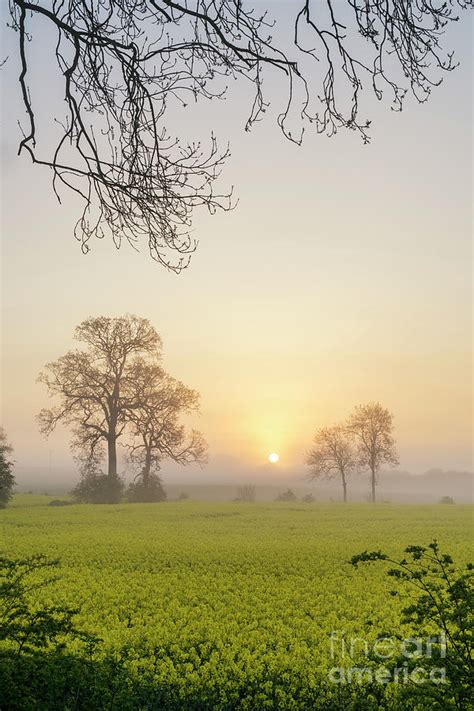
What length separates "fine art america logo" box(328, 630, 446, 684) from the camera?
18.0ft

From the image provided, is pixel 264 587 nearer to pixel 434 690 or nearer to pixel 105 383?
pixel 434 690

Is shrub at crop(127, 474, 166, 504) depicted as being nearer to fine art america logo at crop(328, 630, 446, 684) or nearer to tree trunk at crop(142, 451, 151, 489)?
tree trunk at crop(142, 451, 151, 489)

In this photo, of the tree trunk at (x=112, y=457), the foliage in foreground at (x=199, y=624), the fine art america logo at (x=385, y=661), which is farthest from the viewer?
the tree trunk at (x=112, y=457)

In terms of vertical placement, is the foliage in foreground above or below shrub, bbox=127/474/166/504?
above

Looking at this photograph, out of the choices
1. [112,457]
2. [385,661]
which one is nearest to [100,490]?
[112,457]

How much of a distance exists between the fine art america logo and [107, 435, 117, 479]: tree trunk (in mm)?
33455

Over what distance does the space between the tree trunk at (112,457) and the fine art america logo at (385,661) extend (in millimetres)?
33455

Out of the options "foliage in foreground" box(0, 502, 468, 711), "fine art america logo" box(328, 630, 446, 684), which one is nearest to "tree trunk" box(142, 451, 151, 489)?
"foliage in foreground" box(0, 502, 468, 711)

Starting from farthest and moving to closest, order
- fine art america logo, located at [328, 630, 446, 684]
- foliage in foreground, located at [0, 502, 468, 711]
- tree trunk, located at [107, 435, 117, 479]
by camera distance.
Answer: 1. tree trunk, located at [107, 435, 117, 479]
2. foliage in foreground, located at [0, 502, 468, 711]
3. fine art america logo, located at [328, 630, 446, 684]

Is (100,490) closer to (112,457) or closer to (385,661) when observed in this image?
(112,457)

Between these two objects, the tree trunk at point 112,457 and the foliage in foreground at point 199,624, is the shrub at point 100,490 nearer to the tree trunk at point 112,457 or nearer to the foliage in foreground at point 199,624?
the tree trunk at point 112,457

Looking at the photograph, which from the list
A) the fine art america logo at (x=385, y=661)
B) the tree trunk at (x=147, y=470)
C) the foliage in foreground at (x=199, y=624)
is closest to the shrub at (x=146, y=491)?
the tree trunk at (x=147, y=470)

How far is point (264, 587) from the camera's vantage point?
10.9 metres

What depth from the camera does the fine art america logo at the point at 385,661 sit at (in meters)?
5.47
